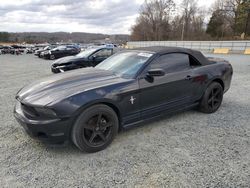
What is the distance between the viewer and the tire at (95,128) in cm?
269

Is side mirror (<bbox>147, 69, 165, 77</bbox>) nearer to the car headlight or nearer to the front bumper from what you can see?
the front bumper

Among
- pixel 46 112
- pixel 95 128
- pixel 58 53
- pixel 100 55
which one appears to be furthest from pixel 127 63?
pixel 58 53

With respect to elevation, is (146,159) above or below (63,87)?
below

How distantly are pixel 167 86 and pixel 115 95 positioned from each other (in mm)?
1062

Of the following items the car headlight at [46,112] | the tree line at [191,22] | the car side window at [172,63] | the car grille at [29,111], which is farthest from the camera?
the tree line at [191,22]

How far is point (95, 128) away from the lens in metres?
2.86

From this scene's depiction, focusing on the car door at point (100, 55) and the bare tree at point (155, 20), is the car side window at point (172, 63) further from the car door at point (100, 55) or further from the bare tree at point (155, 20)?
the bare tree at point (155, 20)

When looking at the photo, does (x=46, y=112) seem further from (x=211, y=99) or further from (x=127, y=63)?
(x=211, y=99)

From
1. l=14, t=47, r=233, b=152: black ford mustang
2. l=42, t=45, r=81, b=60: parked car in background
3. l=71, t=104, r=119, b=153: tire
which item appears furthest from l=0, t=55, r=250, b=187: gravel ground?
l=42, t=45, r=81, b=60: parked car in background

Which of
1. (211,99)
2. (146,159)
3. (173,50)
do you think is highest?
(173,50)

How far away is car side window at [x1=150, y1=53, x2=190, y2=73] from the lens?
3512 mm

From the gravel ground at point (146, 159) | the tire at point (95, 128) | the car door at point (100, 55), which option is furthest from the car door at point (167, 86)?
the car door at point (100, 55)

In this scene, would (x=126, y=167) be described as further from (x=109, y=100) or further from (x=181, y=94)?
(x=181, y=94)

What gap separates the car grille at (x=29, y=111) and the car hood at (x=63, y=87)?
0.23ft
